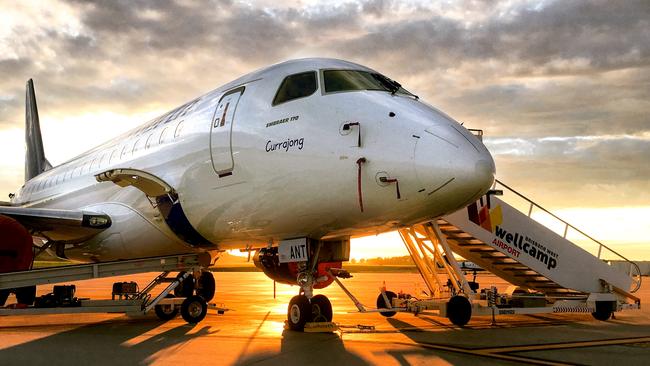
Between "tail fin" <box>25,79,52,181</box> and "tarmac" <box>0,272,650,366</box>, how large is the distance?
1256 centimetres

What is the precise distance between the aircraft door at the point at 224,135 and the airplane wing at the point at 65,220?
384 centimetres

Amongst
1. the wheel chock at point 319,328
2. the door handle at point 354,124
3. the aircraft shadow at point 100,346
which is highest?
the door handle at point 354,124

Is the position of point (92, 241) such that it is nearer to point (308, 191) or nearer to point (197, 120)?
point (197, 120)

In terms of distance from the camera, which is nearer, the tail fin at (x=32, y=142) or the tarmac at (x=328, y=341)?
the tarmac at (x=328, y=341)

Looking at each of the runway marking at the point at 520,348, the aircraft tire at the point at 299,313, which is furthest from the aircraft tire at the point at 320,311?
the runway marking at the point at 520,348

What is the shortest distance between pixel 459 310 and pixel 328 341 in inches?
134

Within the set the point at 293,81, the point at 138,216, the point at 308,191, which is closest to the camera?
the point at 308,191

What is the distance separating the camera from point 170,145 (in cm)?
1145

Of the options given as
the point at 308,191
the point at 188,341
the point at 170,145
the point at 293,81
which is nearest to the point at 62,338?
the point at 188,341

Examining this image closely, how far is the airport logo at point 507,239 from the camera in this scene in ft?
42.9

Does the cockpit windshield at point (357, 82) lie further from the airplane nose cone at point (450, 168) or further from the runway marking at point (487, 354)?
the runway marking at point (487, 354)

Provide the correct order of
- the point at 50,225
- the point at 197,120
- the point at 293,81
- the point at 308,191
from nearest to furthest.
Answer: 1. the point at 308,191
2. the point at 293,81
3. the point at 197,120
4. the point at 50,225

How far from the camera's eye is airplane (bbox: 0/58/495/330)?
8047mm

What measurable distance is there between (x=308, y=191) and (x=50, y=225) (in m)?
6.90
